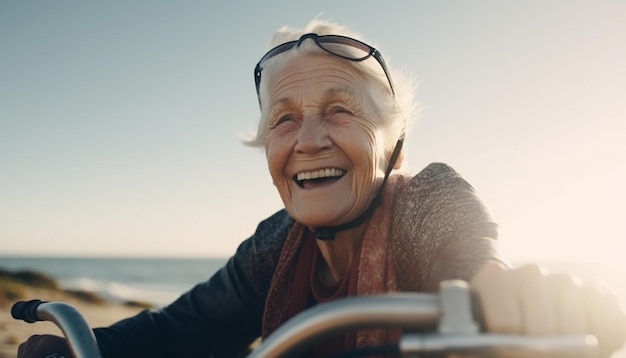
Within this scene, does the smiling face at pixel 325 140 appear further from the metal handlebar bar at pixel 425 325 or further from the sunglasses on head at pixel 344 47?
the metal handlebar bar at pixel 425 325

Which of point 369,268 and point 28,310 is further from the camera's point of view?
point 369,268

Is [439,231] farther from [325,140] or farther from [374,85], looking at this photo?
[374,85]

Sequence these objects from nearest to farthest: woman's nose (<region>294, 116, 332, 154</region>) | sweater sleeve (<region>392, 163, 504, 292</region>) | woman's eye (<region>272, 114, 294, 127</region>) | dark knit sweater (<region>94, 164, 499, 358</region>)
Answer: sweater sleeve (<region>392, 163, 504, 292</region>)
dark knit sweater (<region>94, 164, 499, 358</region>)
woman's nose (<region>294, 116, 332, 154</region>)
woman's eye (<region>272, 114, 294, 127</region>)

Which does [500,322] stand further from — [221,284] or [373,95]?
[221,284]

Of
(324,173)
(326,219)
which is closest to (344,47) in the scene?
(324,173)

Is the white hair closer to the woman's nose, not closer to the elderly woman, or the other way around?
the elderly woman

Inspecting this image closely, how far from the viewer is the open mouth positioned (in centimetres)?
201

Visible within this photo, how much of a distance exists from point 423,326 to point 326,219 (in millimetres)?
1243

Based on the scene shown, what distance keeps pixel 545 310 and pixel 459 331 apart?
15cm

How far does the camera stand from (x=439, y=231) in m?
1.53

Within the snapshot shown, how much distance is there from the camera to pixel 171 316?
2.43m

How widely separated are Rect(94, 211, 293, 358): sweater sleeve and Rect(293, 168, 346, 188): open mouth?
17.5 inches

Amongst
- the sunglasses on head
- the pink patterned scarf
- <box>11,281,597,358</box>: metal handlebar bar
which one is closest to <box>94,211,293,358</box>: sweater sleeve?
the pink patterned scarf

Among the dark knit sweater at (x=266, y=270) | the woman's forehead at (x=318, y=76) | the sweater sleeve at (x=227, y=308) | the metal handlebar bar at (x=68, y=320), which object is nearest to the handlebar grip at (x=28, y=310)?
the metal handlebar bar at (x=68, y=320)
